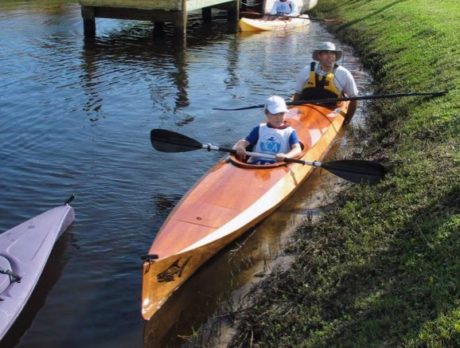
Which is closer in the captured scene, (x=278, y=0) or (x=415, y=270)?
(x=415, y=270)

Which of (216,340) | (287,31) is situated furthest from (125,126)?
Answer: (287,31)

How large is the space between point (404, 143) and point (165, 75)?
7738mm

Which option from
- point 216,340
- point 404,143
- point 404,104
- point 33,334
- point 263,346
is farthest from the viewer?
point 404,104

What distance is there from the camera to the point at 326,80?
366 inches

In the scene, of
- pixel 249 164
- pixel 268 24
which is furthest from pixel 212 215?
pixel 268 24

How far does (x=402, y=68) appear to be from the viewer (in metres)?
11.5

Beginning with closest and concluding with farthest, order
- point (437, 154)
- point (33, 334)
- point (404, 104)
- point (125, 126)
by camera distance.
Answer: point (33, 334) → point (437, 154) → point (404, 104) → point (125, 126)

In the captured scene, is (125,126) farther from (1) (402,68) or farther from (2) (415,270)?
(2) (415,270)

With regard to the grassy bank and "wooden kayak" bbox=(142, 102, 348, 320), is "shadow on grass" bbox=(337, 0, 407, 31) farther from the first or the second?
"wooden kayak" bbox=(142, 102, 348, 320)

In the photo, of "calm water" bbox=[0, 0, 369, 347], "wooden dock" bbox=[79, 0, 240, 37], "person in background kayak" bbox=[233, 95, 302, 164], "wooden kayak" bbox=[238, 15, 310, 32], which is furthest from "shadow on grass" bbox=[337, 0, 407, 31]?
"person in background kayak" bbox=[233, 95, 302, 164]

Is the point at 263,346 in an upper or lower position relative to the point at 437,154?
lower

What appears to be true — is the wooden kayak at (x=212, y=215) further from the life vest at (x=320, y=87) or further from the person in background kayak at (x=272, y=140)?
the life vest at (x=320, y=87)

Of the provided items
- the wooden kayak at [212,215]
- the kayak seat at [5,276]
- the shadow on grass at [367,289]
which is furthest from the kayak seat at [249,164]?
the kayak seat at [5,276]

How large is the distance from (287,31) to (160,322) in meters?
16.6
